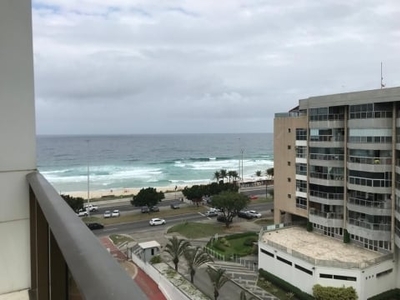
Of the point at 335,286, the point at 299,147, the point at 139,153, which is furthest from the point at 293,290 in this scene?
the point at 139,153

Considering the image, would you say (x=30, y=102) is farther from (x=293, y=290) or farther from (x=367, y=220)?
(x=367, y=220)

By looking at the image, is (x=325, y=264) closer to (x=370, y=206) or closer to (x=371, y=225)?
(x=371, y=225)

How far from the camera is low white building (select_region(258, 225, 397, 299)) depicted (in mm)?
12039

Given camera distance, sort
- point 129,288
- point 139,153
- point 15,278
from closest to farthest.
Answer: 1. point 129,288
2. point 15,278
3. point 139,153

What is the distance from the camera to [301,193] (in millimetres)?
16672

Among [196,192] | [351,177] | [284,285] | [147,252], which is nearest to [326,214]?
[351,177]

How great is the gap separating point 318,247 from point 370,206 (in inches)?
96.8

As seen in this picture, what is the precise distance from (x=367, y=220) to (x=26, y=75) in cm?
1371

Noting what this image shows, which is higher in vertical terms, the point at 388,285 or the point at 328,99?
the point at 328,99

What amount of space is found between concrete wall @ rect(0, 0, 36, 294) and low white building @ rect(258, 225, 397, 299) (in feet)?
38.1

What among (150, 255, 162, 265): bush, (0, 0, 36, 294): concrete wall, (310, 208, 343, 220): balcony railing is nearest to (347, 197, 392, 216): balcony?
(310, 208, 343, 220): balcony railing

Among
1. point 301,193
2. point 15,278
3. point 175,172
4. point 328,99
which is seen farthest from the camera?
point 175,172

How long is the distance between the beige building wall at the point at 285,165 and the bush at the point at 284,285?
3592 millimetres

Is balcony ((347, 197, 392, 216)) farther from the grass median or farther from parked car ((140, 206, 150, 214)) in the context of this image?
parked car ((140, 206, 150, 214))
